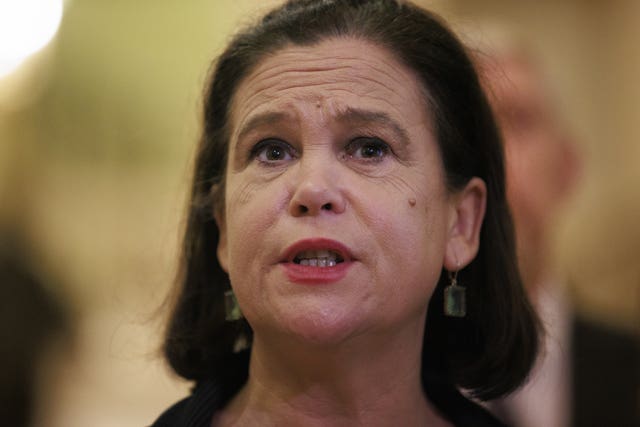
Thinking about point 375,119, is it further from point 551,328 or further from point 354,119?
point 551,328

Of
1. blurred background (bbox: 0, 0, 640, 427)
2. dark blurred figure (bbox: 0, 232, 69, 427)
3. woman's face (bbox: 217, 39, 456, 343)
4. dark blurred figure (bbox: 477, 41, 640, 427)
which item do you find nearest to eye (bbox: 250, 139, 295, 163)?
woman's face (bbox: 217, 39, 456, 343)

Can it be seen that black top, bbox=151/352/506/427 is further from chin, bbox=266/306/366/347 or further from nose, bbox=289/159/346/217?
nose, bbox=289/159/346/217

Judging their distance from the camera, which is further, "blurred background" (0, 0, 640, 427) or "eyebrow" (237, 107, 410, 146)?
"blurred background" (0, 0, 640, 427)

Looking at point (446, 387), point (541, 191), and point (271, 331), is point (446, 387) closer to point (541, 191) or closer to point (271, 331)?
point (271, 331)

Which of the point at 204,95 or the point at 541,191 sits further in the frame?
the point at 541,191

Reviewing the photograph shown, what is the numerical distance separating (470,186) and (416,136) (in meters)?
0.25

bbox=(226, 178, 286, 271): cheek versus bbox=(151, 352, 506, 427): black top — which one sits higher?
bbox=(226, 178, 286, 271): cheek

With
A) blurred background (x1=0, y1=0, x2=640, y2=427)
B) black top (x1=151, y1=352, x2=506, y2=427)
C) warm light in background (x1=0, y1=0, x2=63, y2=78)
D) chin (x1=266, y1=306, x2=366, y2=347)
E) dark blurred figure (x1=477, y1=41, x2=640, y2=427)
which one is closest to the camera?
chin (x1=266, y1=306, x2=366, y2=347)

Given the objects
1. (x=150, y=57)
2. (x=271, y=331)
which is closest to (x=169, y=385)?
(x=150, y=57)

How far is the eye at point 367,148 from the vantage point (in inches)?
67.9

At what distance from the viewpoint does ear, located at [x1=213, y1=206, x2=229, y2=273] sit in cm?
195

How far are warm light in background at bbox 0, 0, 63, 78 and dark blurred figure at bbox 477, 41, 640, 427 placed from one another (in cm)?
244

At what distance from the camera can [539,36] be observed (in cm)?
469

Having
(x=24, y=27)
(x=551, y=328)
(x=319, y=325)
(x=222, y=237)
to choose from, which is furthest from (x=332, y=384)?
(x=24, y=27)
